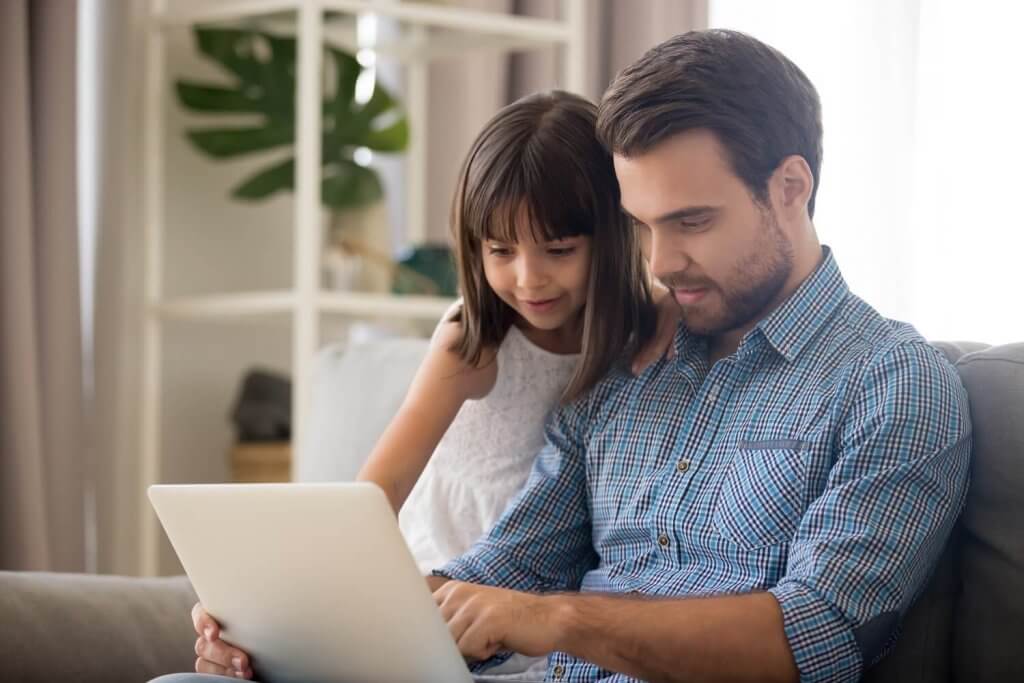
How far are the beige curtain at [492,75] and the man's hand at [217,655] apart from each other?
72.8 inches

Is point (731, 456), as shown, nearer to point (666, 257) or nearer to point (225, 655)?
point (666, 257)

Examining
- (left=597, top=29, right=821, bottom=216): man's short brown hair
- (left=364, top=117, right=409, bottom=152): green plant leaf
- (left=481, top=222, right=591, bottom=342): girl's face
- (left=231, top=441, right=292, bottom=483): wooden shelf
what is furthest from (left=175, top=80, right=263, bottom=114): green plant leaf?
(left=597, top=29, right=821, bottom=216): man's short brown hair

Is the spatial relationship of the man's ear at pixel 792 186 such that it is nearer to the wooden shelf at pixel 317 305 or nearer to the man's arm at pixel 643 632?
the man's arm at pixel 643 632

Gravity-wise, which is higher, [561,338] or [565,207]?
[565,207]

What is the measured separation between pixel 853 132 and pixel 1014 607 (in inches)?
73.6

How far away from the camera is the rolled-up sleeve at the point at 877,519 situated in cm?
113

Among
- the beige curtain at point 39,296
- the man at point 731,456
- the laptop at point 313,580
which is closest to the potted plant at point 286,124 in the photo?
the beige curtain at point 39,296

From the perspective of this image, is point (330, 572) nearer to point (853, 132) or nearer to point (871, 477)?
point (871, 477)

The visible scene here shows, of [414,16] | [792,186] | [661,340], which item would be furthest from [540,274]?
[414,16]

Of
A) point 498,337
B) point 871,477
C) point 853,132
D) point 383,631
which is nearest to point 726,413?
point 871,477

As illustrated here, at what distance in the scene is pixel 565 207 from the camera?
4.78 feet

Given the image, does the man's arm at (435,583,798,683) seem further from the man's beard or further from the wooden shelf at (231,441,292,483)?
the wooden shelf at (231,441,292,483)

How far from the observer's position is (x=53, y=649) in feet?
4.91

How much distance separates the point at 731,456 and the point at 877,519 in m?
0.21
